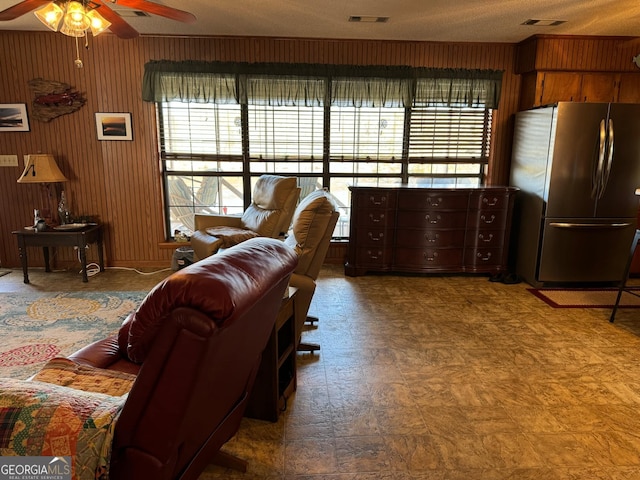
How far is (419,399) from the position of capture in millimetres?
2346

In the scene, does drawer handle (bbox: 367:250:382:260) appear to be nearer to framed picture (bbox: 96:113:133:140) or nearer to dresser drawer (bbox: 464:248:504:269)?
dresser drawer (bbox: 464:248:504:269)

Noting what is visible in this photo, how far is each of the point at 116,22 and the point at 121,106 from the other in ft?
7.14

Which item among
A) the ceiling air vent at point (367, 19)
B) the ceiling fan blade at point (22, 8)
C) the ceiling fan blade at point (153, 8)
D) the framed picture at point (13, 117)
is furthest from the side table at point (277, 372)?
the framed picture at point (13, 117)

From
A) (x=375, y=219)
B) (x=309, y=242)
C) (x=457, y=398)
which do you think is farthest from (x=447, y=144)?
(x=457, y=398)

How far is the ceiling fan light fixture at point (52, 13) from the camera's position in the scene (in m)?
2.29

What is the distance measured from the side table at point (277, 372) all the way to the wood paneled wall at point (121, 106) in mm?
2994

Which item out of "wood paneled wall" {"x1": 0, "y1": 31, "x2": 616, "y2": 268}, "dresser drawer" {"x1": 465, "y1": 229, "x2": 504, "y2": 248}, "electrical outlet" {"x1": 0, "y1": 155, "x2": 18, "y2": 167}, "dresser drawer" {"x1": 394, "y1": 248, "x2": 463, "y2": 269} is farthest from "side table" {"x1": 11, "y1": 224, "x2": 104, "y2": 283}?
"dresser drawer" {"x1": 465, "y1": 229, "x2": 504, "y2": 248}

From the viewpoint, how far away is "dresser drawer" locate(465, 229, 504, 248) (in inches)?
175

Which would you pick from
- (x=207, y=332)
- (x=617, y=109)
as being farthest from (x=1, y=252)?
(x=617, y=109)

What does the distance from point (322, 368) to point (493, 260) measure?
2.65 metres

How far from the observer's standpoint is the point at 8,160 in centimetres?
454

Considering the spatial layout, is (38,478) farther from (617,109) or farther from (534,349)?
(617,109)

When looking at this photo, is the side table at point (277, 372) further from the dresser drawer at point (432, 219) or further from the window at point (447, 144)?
the window at point (447, 144)

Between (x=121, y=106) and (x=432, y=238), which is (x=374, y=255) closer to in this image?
(x=432, y=238)
